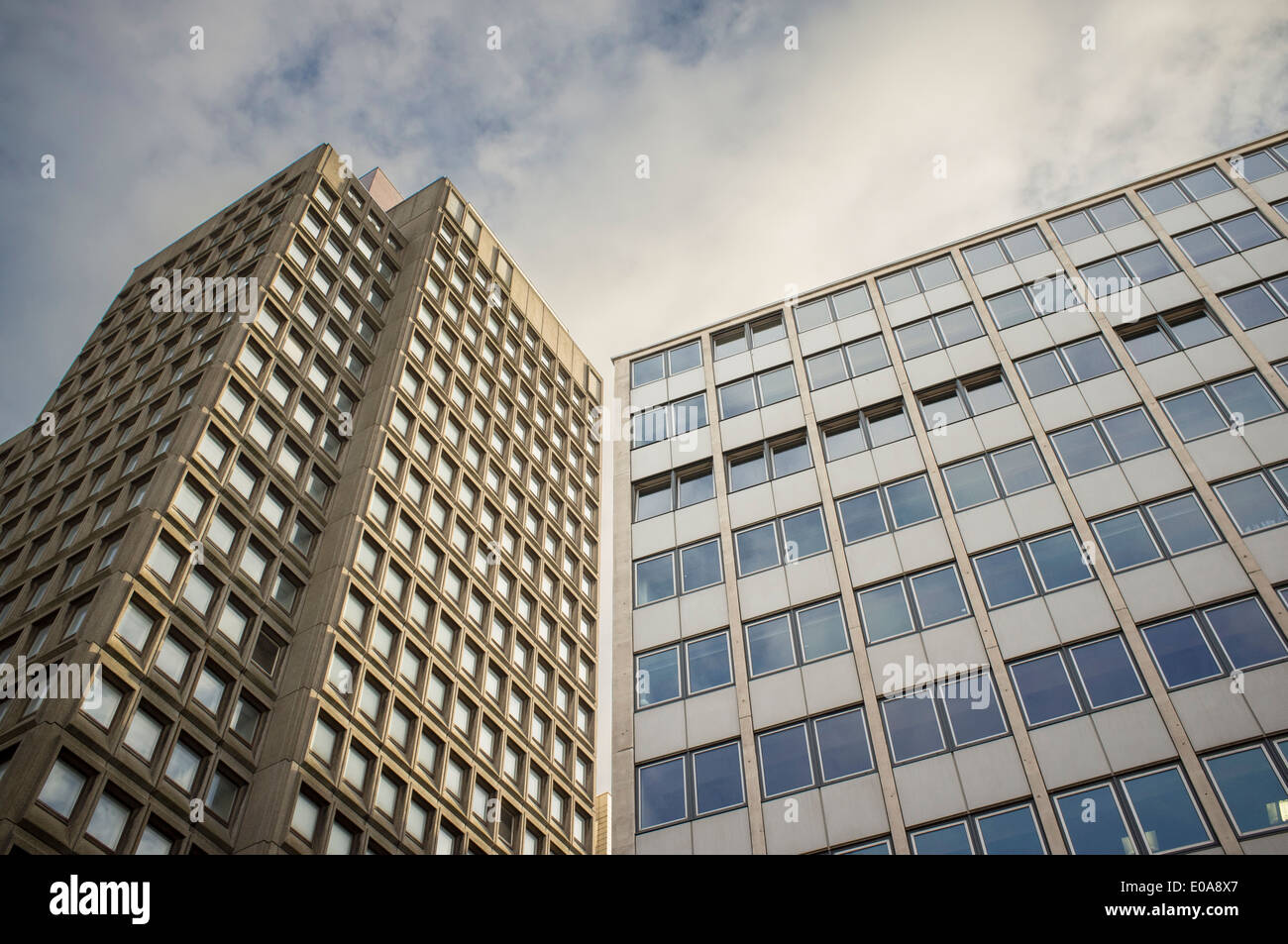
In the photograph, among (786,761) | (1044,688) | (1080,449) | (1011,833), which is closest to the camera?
(1011,833)

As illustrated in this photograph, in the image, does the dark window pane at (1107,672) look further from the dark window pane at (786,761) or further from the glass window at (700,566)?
the glass window at (700,566)

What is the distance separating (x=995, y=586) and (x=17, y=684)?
30.3 metres

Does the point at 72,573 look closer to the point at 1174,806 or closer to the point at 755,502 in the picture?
the point at 755,502

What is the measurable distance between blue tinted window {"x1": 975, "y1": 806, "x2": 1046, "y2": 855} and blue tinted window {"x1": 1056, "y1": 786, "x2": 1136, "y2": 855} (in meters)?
0.70

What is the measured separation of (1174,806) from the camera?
22.3 m

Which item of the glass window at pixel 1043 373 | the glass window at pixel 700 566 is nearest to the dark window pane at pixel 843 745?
the glass window at pixel 700 566

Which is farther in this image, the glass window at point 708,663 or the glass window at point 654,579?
the glass window at point 654,579

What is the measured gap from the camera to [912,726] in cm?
2606

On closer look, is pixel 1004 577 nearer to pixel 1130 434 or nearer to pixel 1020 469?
pixel 1020 469

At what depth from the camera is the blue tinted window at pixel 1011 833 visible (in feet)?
75.4

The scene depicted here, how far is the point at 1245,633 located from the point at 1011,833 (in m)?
7.58

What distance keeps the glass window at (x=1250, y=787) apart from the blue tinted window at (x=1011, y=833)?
395 centimetres

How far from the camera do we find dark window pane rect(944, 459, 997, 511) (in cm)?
3081

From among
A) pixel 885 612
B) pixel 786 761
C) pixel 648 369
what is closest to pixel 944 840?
pixel 786 761
